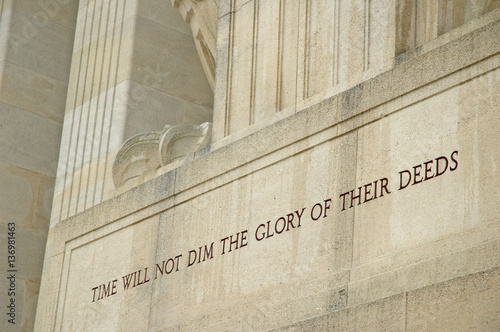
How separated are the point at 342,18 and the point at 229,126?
1.70 metres

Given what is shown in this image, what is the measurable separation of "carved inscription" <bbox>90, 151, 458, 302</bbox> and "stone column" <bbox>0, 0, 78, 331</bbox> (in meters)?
5.12

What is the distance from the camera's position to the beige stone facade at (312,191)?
9477 mm

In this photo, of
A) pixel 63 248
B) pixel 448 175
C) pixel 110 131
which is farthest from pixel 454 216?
pixel 110 131

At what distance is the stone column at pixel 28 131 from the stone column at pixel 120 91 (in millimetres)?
693

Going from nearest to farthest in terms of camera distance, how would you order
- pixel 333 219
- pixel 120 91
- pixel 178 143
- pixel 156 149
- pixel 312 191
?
pixel 333 219
pixel 312 191
pixel 178 143
pixel 156 149
pixel 120 91

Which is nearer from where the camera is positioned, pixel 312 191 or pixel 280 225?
pixel 312 191

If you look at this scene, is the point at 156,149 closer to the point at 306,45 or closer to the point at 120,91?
the point at 306,45

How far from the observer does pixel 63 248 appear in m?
13.9

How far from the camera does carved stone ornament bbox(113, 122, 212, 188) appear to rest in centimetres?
1356

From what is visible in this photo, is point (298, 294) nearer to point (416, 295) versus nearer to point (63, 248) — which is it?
point (416, 295)

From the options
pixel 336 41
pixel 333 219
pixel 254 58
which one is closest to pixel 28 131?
pixel 254 58

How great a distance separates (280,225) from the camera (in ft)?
36.2

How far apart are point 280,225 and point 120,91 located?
6.76 metres

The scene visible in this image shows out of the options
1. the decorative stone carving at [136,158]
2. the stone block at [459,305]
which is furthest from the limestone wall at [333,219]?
the decorative stone carving at [136,158]
